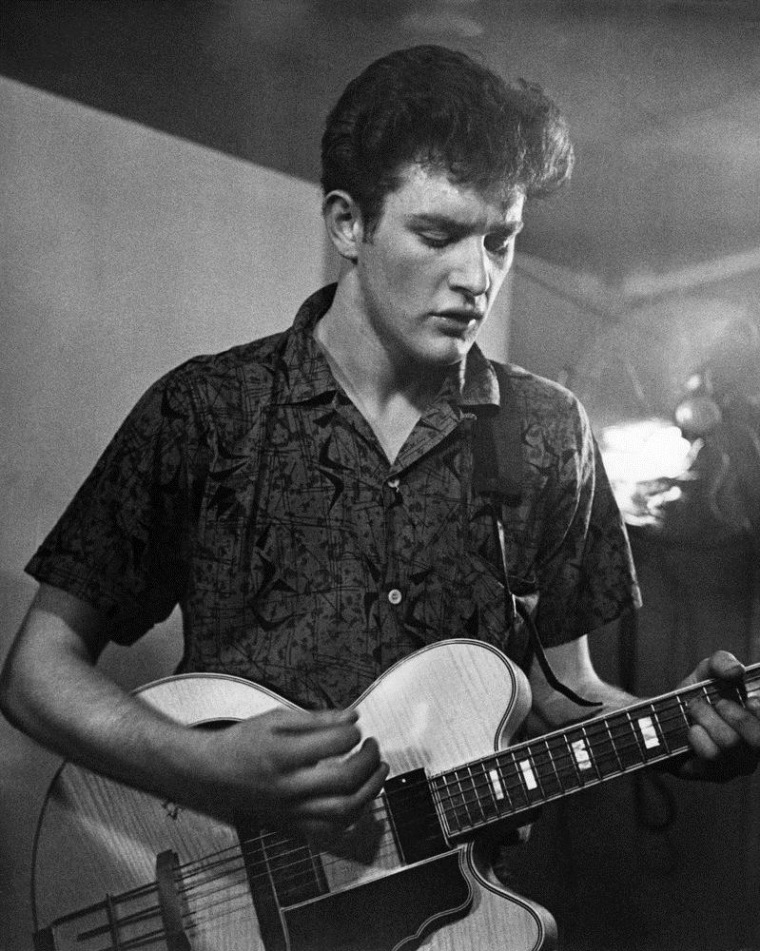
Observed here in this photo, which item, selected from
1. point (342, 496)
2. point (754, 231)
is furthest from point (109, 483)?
point (754, 231)

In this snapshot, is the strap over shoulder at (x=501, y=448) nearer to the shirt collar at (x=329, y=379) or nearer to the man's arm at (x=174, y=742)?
the shirt collar at (x=329, y=379)

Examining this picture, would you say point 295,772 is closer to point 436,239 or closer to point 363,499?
point 363,499

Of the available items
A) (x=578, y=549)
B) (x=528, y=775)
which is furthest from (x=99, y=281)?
(x=528, y=775)

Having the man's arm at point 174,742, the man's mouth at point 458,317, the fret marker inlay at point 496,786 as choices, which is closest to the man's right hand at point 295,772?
the man's arm at point 174,742

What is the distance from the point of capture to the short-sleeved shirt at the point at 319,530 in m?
1.06

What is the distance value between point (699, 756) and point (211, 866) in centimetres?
55

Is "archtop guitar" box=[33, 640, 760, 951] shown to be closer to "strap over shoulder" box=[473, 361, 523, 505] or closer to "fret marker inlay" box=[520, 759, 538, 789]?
"fret marker inlay" box=[520, 759, 538, 789]

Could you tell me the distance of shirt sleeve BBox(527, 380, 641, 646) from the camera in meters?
1.09

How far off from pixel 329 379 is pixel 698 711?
0.56 meters

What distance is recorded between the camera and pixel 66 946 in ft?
3.38

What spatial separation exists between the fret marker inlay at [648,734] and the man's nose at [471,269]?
1.69 ft

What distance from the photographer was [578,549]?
1103 millimetres

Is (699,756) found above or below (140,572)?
below

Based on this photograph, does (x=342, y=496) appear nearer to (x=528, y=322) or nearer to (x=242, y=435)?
(x=242, y=435)
